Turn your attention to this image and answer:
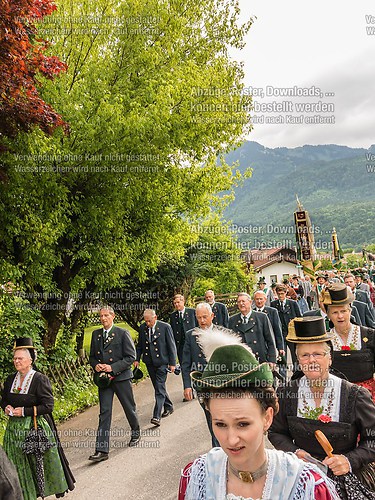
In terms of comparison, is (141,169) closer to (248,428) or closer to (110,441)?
(110,441)

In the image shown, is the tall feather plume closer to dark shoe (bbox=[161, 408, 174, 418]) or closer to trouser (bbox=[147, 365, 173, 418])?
A: trouser (bbox=[147, 365, 173, 418])

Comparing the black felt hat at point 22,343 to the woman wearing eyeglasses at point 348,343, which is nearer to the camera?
the woman wearing eyeglasses at point 348,343

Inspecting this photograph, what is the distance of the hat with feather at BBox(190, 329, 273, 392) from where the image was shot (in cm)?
203

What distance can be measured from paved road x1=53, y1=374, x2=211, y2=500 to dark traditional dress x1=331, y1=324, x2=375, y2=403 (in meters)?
2.58

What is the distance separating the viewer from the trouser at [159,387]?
8117 mm

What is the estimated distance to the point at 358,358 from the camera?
4.63m

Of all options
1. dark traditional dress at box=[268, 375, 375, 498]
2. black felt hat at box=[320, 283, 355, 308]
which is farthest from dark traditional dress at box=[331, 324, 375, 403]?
dark traditional dress at box=[268, 375, 375, 498]

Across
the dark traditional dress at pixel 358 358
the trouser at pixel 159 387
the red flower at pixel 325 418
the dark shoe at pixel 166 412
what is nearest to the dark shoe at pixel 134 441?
the trouser at pixel 159 387

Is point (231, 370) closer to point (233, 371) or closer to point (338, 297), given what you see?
point (233, 371)

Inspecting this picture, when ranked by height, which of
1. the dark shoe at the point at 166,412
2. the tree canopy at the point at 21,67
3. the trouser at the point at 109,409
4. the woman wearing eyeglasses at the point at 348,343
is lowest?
the dark shoe at the point at 166,412

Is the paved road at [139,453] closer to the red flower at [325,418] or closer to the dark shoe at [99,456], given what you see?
the dark shoe at [99,456]

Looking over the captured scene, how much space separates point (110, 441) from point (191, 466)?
5.67m

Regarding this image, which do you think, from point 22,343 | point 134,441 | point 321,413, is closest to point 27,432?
Answer: point 22,343

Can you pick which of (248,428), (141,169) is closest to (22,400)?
(248,428)
